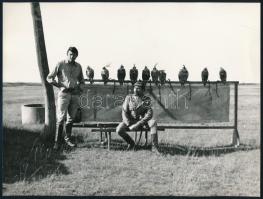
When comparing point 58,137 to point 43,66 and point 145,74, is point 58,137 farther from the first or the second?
point 145,74

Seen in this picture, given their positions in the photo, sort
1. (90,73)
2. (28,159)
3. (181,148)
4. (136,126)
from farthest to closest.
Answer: (90,73)
(181,148)
(136,126)
(28,159)

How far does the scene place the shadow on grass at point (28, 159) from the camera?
267 inches

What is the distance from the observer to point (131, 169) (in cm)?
716

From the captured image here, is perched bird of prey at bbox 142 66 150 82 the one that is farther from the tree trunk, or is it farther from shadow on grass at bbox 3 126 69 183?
shadow on grass at bbox 3 126 69 183

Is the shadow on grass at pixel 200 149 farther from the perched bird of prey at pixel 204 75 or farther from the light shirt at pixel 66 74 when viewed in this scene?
the light shirt at pixel 66 74

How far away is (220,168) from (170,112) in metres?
2.24

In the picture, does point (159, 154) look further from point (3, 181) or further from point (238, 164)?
point (3, 181)

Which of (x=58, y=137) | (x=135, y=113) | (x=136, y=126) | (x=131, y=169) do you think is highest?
(x=135, y=113)

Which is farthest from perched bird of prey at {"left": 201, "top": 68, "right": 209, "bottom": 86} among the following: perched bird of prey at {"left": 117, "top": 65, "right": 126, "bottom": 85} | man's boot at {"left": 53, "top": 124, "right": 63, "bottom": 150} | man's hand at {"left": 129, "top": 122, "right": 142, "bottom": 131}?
man's boot at {"left": 53, "top": 124, "right": 63, "bottom": 150}

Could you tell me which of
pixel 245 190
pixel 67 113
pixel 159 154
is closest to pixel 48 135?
pixel 67 113

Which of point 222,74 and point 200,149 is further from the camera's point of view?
point 222,74

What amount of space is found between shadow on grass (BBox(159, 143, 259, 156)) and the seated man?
53cm

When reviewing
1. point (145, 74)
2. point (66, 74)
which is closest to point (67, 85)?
point (66, 74)

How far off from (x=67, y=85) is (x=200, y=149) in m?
3.11
